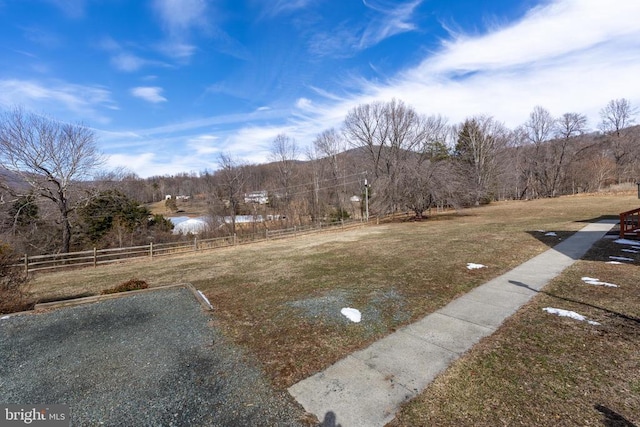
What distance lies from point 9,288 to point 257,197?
3210 cm

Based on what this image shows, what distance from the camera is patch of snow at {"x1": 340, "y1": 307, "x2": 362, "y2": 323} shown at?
189 inches

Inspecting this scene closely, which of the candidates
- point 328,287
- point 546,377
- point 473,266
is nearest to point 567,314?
point 546,377

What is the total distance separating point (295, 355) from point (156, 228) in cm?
3003

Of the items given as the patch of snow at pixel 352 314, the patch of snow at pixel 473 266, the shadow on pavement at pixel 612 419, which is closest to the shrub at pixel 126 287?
the patch of snow at pixel 352 314

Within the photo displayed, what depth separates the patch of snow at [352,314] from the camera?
4789 millimetres

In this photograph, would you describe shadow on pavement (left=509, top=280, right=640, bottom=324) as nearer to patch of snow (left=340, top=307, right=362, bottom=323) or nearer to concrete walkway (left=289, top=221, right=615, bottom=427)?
concrete walkway (left=289, top=221, right=615, bottom=427)

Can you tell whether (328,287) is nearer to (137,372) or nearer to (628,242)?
(137,372)

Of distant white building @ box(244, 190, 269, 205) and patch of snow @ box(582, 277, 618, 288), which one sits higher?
distant white building @ box(244, 190, 269, 205)

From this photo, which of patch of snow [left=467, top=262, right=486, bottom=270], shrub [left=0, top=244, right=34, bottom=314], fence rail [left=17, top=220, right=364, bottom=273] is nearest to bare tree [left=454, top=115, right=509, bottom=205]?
fence rail [left=17, top=220, right=364, bottom=273]

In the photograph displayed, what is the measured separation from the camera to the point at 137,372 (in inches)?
139

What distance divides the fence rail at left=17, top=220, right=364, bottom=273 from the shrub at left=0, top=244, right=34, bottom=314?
23.7 ft

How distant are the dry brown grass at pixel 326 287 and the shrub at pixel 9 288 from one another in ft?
5.65

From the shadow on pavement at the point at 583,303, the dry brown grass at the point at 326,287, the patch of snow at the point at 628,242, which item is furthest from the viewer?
the patch of snow at the point at 628,242

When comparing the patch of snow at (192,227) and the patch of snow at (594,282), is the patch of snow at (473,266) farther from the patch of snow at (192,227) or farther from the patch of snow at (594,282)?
the patch of snow at (192,227)
